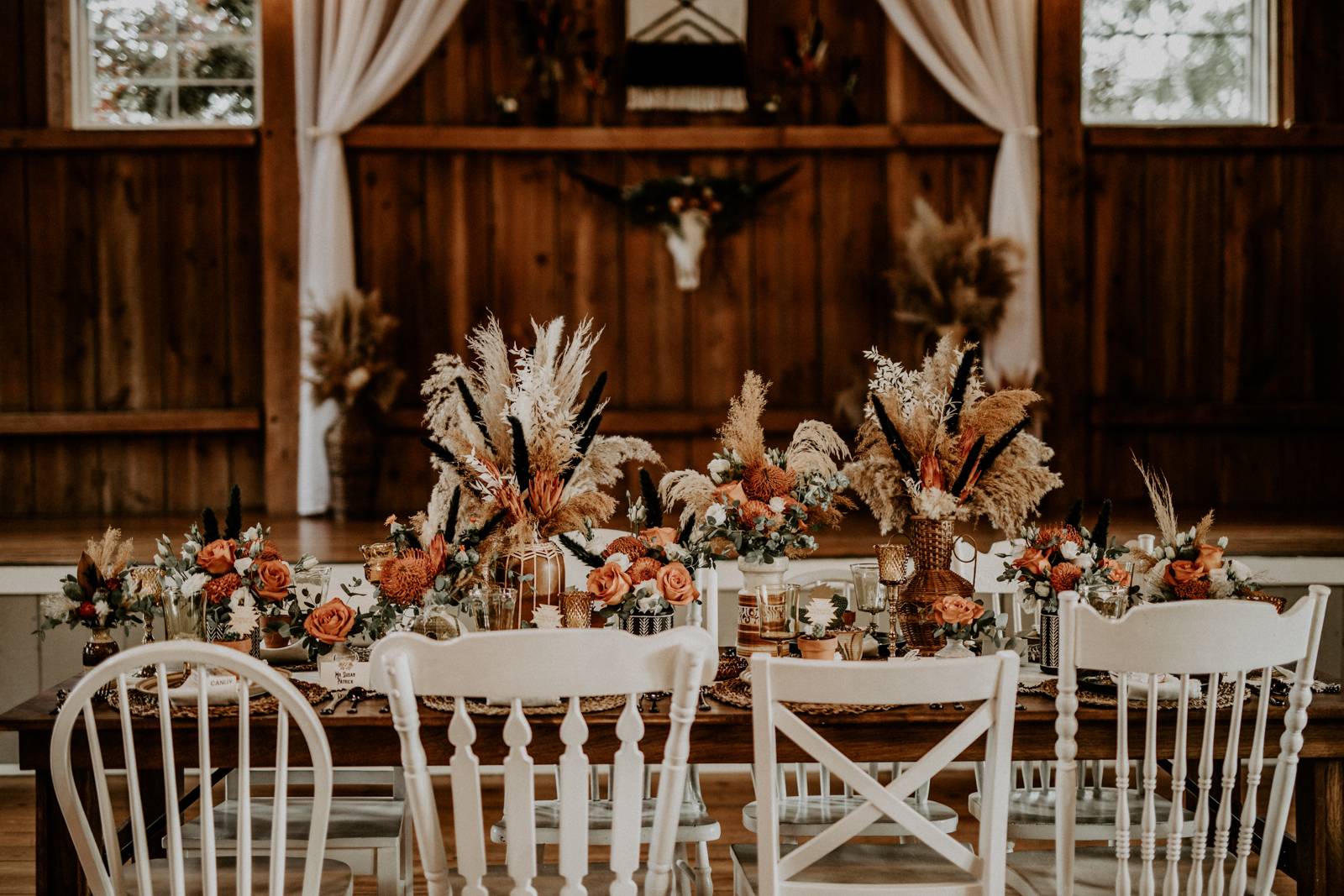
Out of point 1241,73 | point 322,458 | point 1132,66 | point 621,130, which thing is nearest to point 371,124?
point 621,130

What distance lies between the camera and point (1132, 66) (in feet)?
18.2

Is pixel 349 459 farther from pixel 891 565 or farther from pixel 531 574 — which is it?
pixel 891 565

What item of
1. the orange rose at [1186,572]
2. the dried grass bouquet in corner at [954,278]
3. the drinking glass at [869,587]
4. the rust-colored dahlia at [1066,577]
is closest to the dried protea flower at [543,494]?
the drinking glass at [869,587]

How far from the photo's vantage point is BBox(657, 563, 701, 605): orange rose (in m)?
2.32

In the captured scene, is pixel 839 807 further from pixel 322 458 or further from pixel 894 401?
pixel 322 458

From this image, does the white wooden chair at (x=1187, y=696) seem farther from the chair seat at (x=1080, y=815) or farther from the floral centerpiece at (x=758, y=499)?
the floral centerpiece at (x=758, y=499)

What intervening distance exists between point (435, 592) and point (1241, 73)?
4.74 meters

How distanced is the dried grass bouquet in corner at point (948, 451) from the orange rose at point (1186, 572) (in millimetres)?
281

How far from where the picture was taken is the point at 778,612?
2479mm

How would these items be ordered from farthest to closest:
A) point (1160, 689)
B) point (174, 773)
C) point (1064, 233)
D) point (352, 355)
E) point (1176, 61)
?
point (1176, 61)
point (1064, 233)
point (352, 355)
point (1160, 689)
point (174, 773)

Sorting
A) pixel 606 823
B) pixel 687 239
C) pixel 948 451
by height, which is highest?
pixel 687 239

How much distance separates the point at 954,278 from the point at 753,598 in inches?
118

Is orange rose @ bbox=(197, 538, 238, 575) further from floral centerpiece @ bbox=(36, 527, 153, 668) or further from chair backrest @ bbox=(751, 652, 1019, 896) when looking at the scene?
chair backrest @ bbox=(751, 652, 1019, 896)

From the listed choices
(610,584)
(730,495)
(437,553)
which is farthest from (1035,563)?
(437,553)
